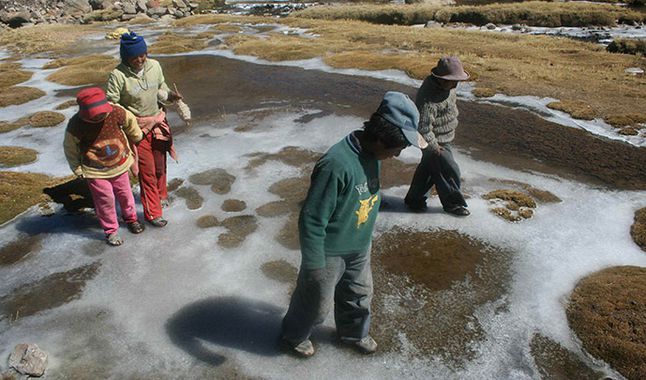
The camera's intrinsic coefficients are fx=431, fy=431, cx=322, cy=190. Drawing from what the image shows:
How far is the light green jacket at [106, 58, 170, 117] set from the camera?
21.3 feet

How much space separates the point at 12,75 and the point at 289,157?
17.4 m

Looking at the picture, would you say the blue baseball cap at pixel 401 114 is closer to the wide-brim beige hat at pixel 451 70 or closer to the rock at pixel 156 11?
the wide-brim beige hat at pixel 451 70

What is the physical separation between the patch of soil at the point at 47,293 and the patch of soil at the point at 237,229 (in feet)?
6.40

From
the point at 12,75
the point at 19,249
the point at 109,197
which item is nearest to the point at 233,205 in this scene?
the point at 109,197

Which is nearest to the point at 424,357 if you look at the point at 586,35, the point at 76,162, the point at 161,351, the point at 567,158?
the point at 161,351

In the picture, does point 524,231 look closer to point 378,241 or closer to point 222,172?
point 378,241

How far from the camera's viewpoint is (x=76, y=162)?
6188 mm

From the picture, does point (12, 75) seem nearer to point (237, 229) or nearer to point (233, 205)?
point (233, 205)

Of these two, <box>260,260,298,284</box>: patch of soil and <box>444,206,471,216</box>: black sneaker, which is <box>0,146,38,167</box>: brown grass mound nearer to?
<box>260,260,298,284</box>: patch of soil

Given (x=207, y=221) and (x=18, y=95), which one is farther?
(x=18, y=95)

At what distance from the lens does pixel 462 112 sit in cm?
1384

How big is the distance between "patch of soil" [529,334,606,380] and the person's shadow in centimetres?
303

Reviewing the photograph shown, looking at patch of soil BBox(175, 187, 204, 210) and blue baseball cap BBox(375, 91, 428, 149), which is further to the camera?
patch of soil BBox(175, 187, 204, 210)

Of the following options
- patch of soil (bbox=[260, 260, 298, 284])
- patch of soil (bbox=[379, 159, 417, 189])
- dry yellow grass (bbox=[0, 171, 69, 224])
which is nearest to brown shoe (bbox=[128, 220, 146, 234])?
patch of soil (bbox=[260, 260, 298, 284])
